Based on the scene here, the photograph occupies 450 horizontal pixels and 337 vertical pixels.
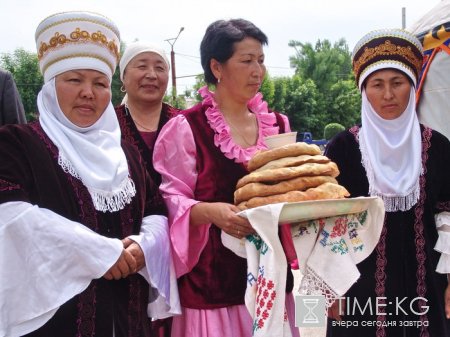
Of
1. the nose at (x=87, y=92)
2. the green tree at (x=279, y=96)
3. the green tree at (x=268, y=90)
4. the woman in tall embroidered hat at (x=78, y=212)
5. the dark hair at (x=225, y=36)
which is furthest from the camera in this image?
the green tree at (x=279, y=96)

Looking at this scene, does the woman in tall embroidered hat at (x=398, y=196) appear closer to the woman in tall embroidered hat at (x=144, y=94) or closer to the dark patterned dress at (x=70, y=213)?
the dark patterned dress at (x=70, y=213)

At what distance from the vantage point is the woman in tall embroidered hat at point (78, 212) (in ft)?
5.74

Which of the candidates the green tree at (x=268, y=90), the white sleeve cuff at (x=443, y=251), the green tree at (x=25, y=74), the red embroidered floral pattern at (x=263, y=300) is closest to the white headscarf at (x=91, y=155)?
the red embroidered floral pattern at (x=263, y=300)

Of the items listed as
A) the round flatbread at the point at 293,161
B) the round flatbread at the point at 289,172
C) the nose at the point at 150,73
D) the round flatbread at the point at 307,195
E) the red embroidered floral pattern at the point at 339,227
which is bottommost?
the red embroidered floral pattern at the point at 339,227

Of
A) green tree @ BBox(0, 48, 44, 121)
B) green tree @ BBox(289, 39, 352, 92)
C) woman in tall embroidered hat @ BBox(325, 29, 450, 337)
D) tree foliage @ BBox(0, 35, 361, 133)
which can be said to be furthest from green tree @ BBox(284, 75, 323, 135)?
woman in tall embroidered hat @ BBox(325, 29, 450, 337)

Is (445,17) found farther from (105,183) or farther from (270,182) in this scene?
(105,183)

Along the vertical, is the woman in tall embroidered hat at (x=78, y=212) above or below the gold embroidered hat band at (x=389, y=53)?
below

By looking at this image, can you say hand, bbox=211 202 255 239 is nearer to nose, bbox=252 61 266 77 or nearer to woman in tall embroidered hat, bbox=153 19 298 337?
woman in tall embroidered hat, bbox=153 19 298 337

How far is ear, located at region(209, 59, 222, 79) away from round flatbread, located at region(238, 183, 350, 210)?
0.79 m

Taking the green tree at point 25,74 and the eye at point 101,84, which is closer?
the eye at point 101,84

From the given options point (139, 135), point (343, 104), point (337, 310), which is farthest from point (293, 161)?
point (343, 104)

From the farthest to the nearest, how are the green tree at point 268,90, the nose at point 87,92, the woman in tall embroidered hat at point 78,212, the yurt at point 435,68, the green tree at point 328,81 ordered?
1. the green tree at point 328,81
2. the green tree at point 268,90
3. the yurt at point 435,68
4. the nose at point 87,92
5. the woman in tall embroidered hat at point 78,212

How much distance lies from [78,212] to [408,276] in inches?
61.6

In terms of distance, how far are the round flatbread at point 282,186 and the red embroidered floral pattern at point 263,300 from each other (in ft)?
1.05
